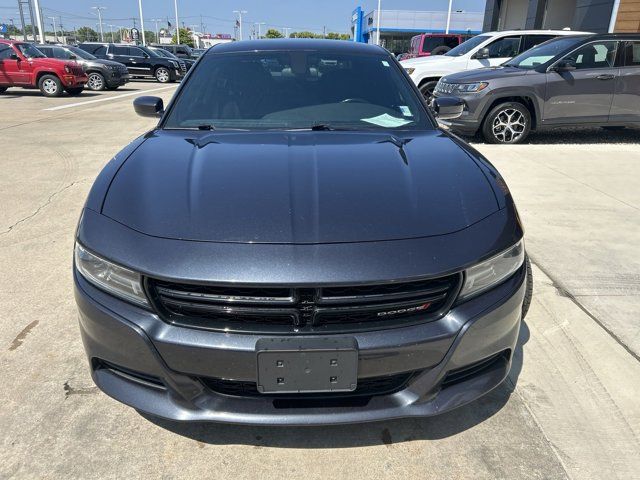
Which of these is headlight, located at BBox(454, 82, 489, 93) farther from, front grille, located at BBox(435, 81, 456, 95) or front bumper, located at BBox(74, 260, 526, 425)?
front bumper, located at BBox(74, 260, 526, 425)

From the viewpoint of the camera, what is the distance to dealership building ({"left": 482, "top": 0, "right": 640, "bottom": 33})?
13328 millimetres

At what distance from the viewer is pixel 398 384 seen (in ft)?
5.88

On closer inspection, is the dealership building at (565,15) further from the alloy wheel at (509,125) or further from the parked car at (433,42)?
the alloy wheel at (509,125)

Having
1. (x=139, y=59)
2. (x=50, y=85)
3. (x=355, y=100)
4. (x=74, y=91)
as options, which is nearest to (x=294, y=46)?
(x=355, y=100)

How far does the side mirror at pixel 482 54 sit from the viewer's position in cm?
1115

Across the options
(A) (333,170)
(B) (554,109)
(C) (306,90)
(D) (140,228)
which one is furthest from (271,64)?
(B) (554,109)

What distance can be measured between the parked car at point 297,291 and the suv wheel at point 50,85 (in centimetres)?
1588

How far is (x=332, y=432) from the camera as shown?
2098 mm

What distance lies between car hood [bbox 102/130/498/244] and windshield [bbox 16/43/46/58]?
52.3 feet

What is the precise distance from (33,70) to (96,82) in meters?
2.98

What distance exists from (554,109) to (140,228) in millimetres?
7808

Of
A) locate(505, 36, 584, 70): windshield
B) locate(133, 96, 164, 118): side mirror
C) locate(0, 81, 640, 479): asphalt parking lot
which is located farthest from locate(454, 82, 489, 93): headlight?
locate(133, 96, 164, 118): side mirror

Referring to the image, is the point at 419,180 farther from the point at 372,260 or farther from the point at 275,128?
the point at 275,128

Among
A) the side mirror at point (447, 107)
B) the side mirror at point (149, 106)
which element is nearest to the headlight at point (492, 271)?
the side mirror at point (447, 107)
